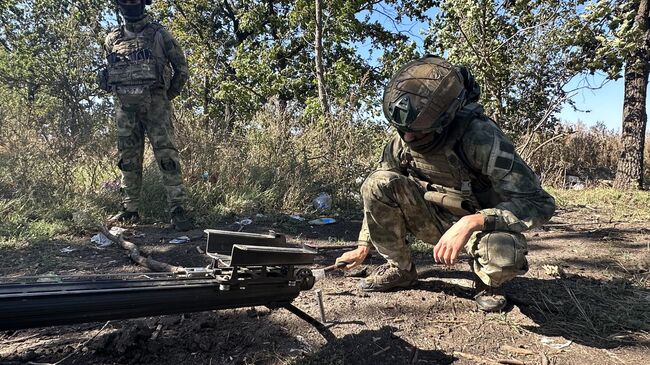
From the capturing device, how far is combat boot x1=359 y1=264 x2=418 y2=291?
2420 millimetres

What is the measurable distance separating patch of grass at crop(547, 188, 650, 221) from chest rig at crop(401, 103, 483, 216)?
11.9 feet

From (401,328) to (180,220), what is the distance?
101 inches

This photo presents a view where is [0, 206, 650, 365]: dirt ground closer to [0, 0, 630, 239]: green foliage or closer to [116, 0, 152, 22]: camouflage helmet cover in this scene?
[0, 0, 630, 239]: green foliage

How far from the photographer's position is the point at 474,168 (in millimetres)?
2031

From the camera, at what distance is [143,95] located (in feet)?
12.9

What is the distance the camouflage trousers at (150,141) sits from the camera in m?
3.99

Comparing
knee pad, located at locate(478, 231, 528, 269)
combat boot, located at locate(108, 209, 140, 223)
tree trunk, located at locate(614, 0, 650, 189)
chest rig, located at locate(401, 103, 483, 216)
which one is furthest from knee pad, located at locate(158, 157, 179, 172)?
tree trunk, located at locate(614, 0, 650, 189)

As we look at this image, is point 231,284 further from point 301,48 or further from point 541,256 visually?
point 301,48

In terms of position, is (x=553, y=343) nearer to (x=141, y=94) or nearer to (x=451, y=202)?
(x=451, y=202)

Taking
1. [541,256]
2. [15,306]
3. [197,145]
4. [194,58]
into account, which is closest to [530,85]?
[541,256]

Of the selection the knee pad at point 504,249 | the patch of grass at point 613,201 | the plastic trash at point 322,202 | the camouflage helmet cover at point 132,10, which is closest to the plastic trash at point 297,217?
the plastic trash at point 322,202

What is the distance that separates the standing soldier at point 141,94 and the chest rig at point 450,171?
2450 millimetres

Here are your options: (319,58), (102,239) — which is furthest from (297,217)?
(319,58)

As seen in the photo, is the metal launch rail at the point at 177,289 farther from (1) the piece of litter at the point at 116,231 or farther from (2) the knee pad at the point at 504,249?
(1) the piece of litter at the point at 116,231
